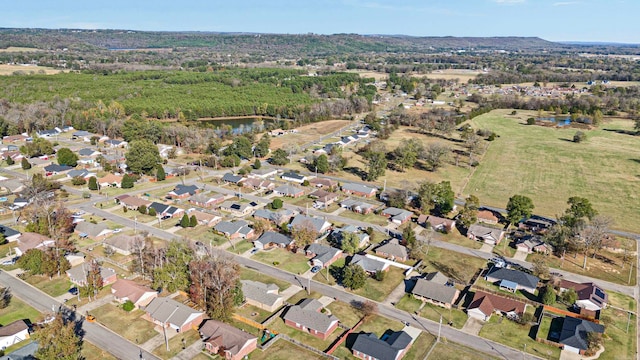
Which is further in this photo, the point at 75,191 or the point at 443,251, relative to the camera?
the point at 75,191

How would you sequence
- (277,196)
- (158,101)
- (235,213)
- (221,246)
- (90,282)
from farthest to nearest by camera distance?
(158,101) < (277,196) < (235,213) < (221,246) < (90,282)

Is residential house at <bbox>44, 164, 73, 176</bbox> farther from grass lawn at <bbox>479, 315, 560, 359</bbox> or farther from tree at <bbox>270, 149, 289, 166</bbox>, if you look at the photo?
grass lawn at <bbox>479, 315, 560, 359</bbox>

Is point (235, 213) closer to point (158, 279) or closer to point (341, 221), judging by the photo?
point (341, 221)

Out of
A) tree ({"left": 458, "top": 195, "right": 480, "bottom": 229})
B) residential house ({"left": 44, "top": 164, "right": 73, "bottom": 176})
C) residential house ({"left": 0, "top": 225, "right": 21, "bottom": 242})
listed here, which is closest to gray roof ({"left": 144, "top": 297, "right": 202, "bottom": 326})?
residential house ({"left": 0, "top": 225, "right": 21, "bottom": 242})

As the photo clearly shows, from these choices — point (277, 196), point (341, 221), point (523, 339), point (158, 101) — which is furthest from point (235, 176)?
point (158, 101)

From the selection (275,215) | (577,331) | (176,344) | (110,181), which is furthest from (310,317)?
(110,181)

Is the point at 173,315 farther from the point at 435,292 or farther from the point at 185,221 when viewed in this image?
the point at 435,292
